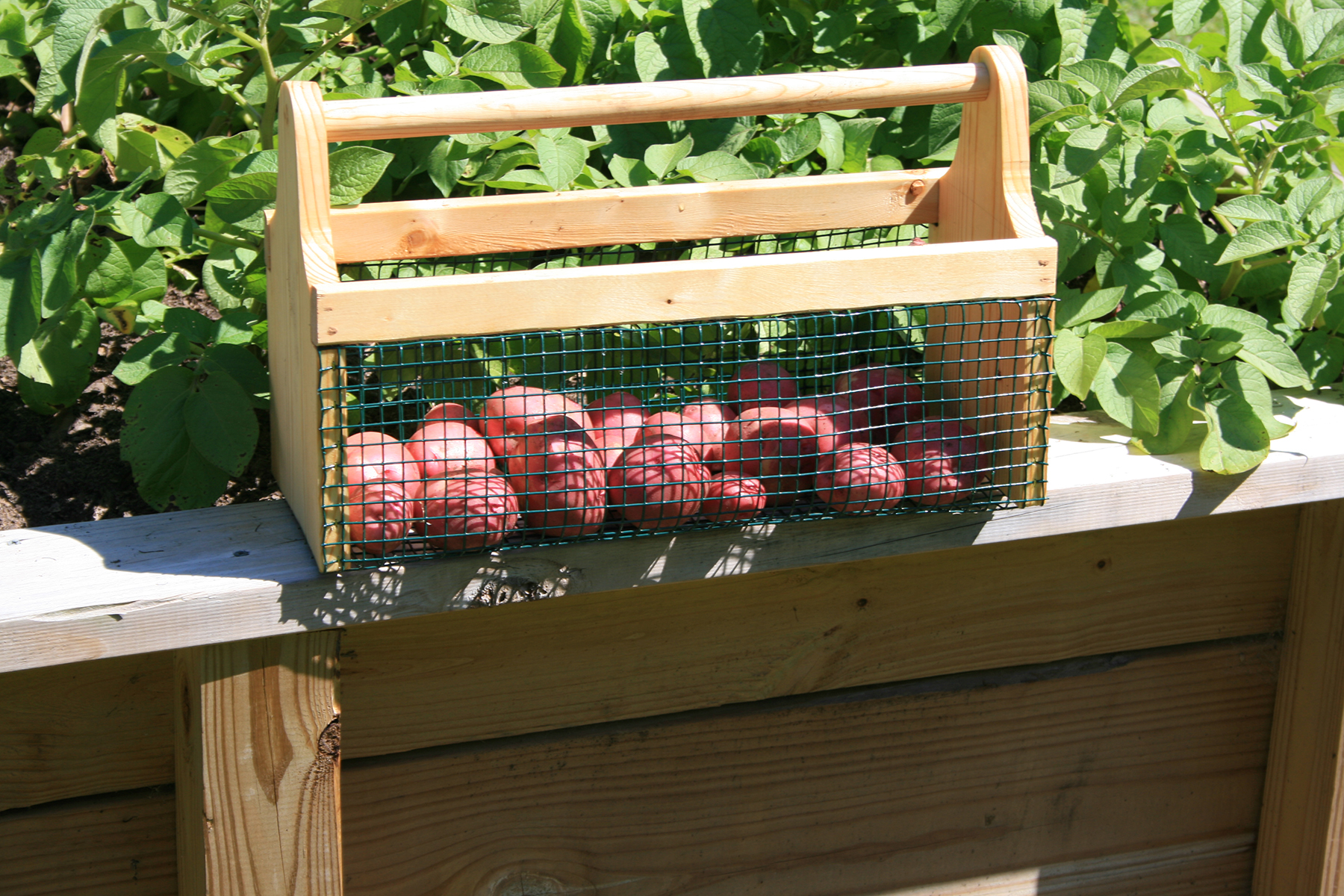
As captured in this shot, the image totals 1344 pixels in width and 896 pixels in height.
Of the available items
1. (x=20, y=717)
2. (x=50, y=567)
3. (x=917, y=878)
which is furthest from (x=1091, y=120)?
(x=20, y=717)

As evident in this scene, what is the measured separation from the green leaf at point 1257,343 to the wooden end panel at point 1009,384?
318 millimetres

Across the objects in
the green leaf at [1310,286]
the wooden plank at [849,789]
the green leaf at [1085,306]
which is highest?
the green leaf at [1310,286]

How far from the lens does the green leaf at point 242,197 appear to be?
1089mm

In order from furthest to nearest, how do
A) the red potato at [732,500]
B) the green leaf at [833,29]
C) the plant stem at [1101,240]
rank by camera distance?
the green leaf at [833,29], the plant stem at [1101,240], the red potato at [732,500]

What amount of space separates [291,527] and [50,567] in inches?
8.0

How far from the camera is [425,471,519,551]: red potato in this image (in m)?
0.89

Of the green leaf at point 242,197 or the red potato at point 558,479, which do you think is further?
the green leaf at point 242,197

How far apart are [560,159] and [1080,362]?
2.07 feet

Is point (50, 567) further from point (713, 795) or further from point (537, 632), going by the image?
point (713, 795)

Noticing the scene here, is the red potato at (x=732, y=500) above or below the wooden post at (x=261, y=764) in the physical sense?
above

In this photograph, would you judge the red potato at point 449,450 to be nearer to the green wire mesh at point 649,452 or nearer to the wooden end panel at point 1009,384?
the green wire mesh at point 649,452

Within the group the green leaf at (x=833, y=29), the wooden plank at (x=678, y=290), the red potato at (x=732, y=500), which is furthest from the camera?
the green leaf at (x=833, y=29)

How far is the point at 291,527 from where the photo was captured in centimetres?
102

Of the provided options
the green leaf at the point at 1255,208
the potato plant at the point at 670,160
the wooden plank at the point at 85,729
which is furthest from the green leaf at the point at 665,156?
the wooden plank at the point at 85,729
